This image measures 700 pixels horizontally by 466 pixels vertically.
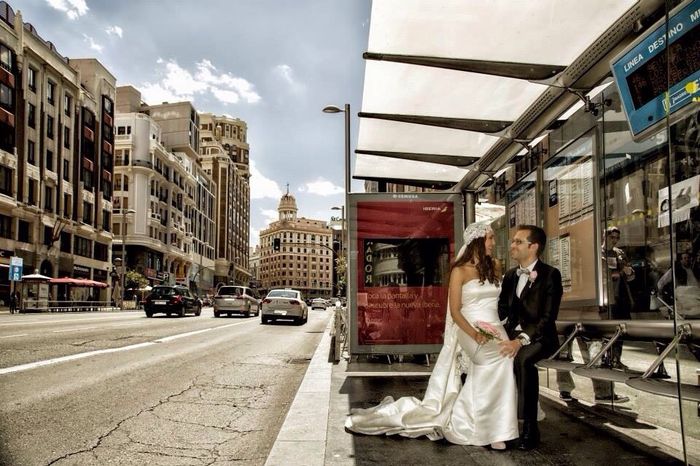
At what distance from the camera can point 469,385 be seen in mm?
4789

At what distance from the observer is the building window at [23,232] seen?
1676 inches

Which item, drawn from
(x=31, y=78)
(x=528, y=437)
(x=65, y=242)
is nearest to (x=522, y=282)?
(x=528, y=437)

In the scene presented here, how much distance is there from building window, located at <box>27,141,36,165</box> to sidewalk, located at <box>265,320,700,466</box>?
43.6m

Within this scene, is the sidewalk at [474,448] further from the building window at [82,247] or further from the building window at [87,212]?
the building window at [87,212]

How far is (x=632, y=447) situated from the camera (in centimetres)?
459

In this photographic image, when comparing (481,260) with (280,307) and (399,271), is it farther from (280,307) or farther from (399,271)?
(280,307)

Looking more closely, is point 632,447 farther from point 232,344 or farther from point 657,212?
point 232,344

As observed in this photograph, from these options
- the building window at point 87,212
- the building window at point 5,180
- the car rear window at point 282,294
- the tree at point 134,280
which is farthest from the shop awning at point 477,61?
the tree at point 134,280

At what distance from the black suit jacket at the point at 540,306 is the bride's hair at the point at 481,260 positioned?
0.29 m

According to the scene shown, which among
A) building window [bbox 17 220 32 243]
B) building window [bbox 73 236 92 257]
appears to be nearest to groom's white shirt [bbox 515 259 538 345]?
building window [bbox 17 220 32 243]

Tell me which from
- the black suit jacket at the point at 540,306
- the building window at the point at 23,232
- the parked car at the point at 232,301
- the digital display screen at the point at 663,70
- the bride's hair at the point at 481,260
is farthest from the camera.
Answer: the building window at the point at 23,232

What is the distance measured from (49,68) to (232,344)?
40.7 meters

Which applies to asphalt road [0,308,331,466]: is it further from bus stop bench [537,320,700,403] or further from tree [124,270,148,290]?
tree [124,270,148,290]

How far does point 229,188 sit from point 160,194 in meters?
42.8
